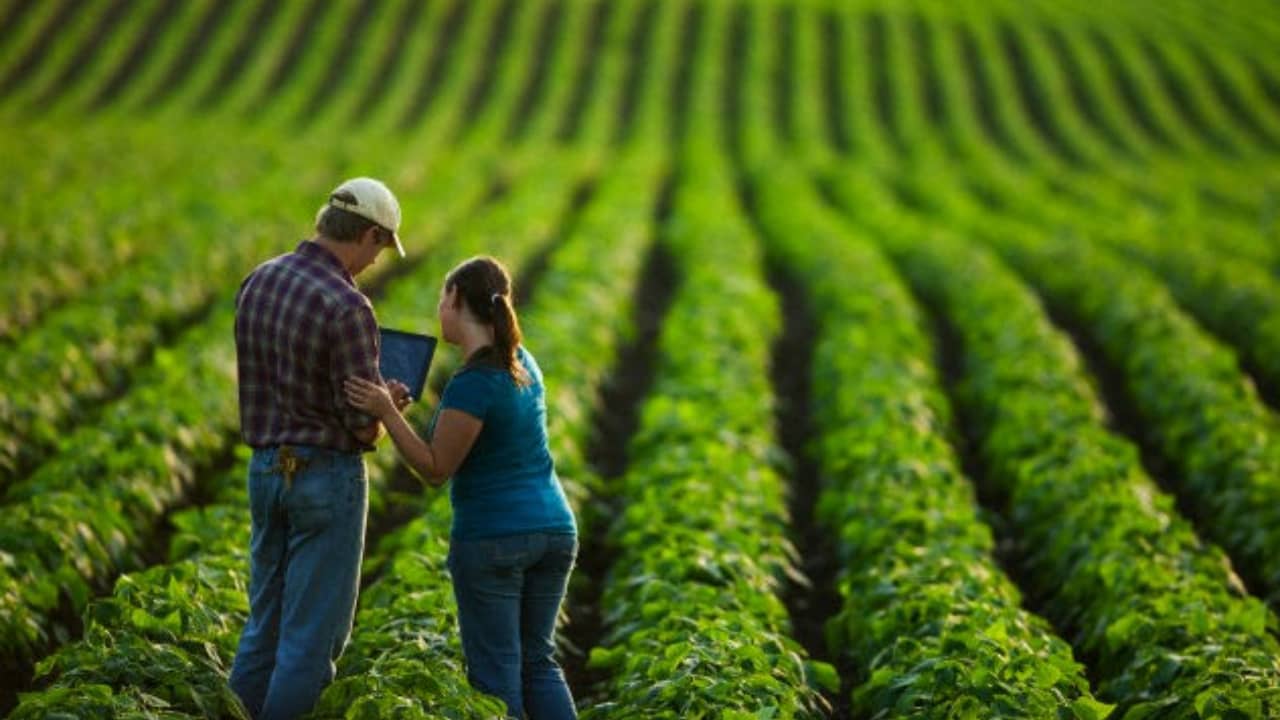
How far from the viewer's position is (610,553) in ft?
29.7

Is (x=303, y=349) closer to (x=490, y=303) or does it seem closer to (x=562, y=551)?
(x=490, y=303)

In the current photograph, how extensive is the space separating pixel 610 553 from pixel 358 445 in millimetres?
3935

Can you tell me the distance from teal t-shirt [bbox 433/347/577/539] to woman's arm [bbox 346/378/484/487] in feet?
0.24

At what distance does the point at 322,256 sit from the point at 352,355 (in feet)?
1.42

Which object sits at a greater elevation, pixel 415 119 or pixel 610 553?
pixel 415 119

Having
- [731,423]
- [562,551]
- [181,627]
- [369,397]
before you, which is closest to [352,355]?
[369,397]

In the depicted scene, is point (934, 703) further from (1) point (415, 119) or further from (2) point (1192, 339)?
(1) point (415, 119)

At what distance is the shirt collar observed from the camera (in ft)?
17.4

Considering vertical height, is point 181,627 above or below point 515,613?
below

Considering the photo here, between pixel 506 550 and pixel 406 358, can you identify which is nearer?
pixel 506 550

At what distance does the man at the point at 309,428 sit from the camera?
205 inches

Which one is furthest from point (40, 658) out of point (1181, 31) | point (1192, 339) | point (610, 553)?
point (1181, 31)

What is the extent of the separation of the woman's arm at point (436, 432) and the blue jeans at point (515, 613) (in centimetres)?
35

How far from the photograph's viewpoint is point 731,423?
35.7 feet
